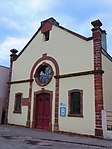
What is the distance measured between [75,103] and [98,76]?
8.28 feet

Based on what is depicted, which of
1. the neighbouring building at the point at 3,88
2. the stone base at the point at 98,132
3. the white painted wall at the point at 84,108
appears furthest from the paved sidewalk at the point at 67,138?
the neighbouring building at the point at 3,88

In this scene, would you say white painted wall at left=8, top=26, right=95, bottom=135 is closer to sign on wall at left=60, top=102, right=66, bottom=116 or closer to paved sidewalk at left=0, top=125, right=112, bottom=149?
sign on wall at left=60, top=102, right=66, bottom=116

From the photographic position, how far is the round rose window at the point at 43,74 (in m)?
15.6

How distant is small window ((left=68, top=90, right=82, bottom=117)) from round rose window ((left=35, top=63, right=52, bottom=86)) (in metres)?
2.56

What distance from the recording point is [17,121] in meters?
16.8

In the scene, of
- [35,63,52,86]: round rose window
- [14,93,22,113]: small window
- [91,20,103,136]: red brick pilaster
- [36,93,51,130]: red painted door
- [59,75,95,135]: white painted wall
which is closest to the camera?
[91,20,103,136]: red brick pilaster

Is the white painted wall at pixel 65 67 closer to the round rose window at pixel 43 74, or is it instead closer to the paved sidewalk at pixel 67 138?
the round rose window at pixel 43 74

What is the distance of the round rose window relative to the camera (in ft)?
51.2

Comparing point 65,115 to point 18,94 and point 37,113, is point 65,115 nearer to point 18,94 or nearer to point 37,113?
point 37,113

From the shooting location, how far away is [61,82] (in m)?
14.4

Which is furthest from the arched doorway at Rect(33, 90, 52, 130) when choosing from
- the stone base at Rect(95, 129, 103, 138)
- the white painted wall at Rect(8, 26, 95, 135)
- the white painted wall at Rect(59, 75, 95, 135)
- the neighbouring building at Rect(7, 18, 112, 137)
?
the stone base at Rect(95, 129, 103, 138)

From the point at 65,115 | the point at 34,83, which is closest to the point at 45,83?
the point at 34,83

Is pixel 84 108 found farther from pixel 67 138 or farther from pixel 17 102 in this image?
pixel 17 102

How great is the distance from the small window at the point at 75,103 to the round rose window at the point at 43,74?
256 cm
